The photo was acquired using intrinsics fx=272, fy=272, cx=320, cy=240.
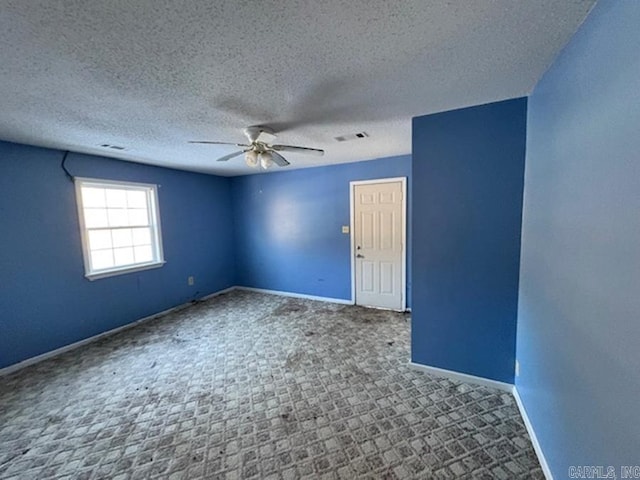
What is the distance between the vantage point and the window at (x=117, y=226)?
3.49m

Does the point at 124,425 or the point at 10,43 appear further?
the point at 124,425

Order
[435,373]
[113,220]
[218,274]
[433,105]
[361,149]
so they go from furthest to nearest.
Result: 1. [218,274]
2. [113,220]
3. [361,149]
4. [435,373]
5. [433,105]

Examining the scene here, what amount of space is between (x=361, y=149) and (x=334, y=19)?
2.46 meters

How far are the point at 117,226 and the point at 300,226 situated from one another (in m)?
2.76

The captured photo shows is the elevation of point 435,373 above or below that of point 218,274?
below

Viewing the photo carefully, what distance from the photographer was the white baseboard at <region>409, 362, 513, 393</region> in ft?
7.62

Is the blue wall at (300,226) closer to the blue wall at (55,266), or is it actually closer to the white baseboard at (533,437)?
the blue wall at (55,266)

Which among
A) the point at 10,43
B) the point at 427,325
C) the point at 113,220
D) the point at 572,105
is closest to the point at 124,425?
the point at 10,43

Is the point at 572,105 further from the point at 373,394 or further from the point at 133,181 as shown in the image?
the point at 133,181

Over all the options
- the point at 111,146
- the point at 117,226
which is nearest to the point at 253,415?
the point at 111,146

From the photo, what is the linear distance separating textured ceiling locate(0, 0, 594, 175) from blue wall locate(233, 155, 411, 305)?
199cm

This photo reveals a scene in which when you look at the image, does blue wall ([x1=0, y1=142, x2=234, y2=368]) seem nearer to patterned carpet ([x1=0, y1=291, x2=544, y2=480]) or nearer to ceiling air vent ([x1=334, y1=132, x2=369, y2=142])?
patterned carpet ([x1=0, y1=291, x2=544, y2=480])

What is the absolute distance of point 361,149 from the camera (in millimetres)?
3596

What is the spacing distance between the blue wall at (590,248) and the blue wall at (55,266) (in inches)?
183
